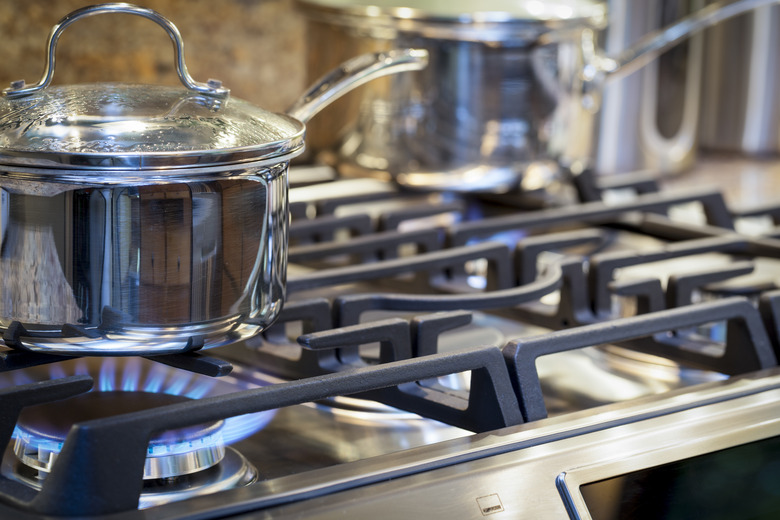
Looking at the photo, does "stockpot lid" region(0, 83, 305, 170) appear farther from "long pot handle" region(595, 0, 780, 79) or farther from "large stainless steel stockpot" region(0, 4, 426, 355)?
"long pot handle" region(595, 0, 780, 79)

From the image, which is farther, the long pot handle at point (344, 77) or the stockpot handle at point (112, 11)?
the long pot handle at point (344, 77)

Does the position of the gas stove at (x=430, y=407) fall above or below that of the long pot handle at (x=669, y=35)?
below

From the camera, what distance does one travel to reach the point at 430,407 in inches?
20.7

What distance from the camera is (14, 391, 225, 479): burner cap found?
47cm

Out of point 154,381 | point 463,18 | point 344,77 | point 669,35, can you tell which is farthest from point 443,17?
point 154,381

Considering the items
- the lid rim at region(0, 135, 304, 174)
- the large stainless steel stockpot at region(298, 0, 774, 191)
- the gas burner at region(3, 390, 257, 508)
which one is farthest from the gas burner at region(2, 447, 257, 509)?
the large stainless steel stockpot at region(298, 0, 774, 191)

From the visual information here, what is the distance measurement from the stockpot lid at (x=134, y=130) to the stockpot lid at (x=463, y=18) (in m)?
0.43

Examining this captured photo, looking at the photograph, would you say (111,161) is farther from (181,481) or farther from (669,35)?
(669,35)

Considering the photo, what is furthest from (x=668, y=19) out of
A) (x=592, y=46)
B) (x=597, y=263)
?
(x=597, y=263)

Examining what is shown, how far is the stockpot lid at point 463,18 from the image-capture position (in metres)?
0.89

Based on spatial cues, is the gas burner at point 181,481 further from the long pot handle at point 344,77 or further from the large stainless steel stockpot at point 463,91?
the large stainless steel stockpot at point 463,91

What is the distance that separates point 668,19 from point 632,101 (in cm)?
12

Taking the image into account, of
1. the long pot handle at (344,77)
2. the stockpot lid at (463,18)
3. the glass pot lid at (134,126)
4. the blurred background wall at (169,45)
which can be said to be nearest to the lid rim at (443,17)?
the stockpot lid at (463,18)

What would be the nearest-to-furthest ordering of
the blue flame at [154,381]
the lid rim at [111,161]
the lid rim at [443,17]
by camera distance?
the lid rim at [111,161] < the blue flame at [154,381] < the lid rim at [443,17]
